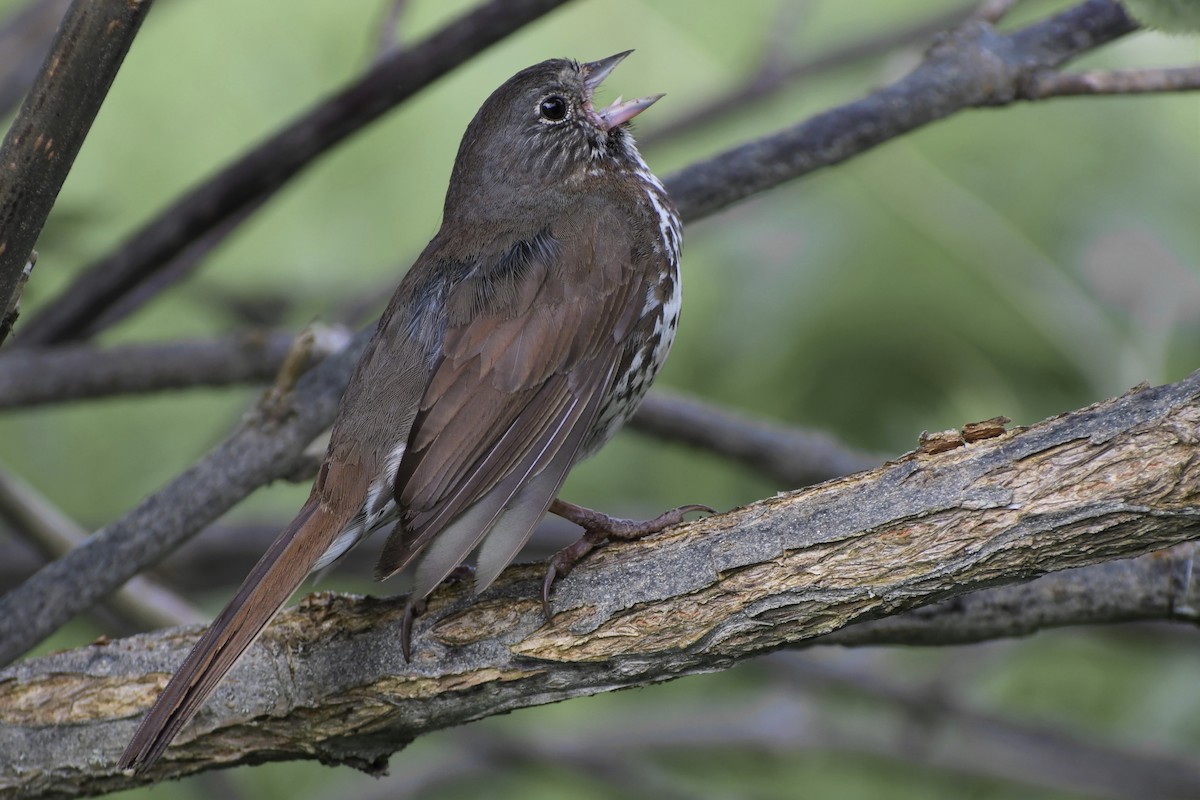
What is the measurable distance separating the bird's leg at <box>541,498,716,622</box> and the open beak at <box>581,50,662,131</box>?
1179 millimetres

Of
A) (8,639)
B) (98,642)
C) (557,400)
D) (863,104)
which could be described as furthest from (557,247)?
(8,639)

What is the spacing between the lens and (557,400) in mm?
2719

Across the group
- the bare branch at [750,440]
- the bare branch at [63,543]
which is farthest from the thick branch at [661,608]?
the bare branch at [750,440]

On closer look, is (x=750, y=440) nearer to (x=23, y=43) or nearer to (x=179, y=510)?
(x=179, y=510)

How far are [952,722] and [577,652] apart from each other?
254 cm

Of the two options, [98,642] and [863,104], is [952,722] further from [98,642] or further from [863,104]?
[98,642]

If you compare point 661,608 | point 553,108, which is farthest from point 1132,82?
point 661,608

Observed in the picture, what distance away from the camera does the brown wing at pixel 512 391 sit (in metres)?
2.51

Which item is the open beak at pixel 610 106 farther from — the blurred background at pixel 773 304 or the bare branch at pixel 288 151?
the blurred background at pixel 773 304

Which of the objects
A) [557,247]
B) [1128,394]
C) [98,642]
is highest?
[557,247]

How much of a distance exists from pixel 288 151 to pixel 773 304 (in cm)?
278

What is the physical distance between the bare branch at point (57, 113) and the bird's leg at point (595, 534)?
3.52 ft

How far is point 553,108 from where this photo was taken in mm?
3359

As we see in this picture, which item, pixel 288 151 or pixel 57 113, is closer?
pixel 57 113
